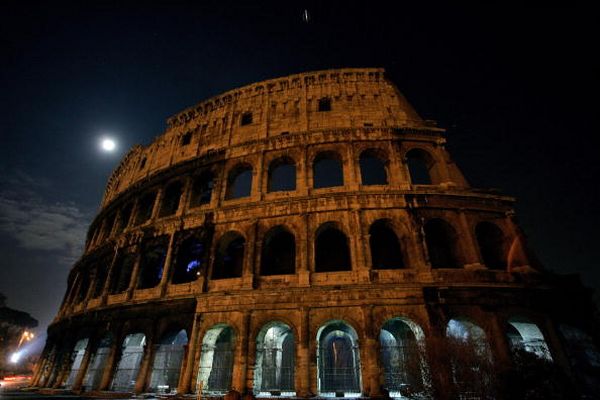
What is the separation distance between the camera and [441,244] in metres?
13.1

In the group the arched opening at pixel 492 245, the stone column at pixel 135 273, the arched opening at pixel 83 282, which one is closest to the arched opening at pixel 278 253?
the stone column at pixel 135 273

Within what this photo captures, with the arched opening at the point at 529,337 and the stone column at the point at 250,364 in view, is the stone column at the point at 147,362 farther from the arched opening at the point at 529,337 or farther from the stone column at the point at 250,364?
the arched opening at the point at 529,337

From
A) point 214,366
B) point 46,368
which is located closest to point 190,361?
point 214,366

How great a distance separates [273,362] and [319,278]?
13.2 ft

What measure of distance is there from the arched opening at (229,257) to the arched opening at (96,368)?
5.78m

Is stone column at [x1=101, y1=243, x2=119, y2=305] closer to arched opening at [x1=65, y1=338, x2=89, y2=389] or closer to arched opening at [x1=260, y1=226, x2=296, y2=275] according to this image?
arched opening at [x1=65, y1=338, x2=89, y2=389]

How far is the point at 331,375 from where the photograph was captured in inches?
481

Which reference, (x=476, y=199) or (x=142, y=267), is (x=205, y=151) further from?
(x=476, y=199)

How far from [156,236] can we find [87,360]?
6.28 m

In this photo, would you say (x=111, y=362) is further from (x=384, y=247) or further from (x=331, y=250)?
(x=384, y=247)

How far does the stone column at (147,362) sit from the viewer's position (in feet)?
37.3

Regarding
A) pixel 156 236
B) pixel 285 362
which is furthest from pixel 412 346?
pixel 156 236

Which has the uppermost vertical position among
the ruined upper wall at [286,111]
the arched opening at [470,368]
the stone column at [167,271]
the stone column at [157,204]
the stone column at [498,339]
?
the ruined upper wall at [286,111]

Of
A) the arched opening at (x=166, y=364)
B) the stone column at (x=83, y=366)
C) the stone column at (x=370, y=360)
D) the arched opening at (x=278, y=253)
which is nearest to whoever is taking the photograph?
the stone column at (x=370, y=360)
